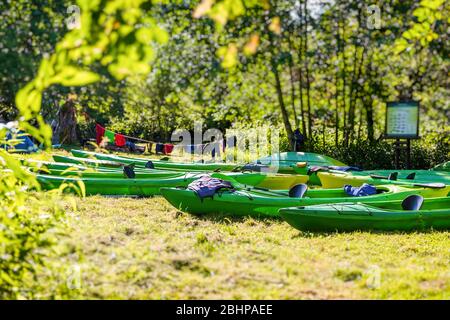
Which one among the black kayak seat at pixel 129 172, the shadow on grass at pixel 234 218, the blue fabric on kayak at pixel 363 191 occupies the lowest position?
the shadow on grass at pixel 234 218

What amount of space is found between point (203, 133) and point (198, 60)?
34.1ft

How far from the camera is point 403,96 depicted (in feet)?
43.2

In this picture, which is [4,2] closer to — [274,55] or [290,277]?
[274,55]

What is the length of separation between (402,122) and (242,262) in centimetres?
765

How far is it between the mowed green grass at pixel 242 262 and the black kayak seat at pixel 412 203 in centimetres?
59

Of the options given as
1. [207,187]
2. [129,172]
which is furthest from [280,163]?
[207,187]

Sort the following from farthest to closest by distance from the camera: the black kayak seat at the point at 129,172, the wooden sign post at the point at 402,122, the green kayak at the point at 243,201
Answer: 1. the wooden sign post at the point at 402,122
2. the black kayak seat at the point at 129,172
3. the green kayak at the point at 243,201

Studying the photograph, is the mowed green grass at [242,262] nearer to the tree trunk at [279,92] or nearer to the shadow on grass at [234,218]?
the shadow on grass at [234,218]

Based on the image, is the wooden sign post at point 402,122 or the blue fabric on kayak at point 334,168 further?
the wooden sign post at point 402,122

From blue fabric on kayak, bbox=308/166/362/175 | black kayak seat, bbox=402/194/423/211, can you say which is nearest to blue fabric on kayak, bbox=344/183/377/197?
black kayak seat, bbox=402/194/423/211

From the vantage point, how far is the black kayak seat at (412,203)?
6.98 metres

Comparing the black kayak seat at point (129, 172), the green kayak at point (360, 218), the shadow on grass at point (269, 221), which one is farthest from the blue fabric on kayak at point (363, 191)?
the black kayak seat at point (129, 172)

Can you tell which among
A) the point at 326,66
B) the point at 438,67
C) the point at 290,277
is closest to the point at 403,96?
the point at 438,67

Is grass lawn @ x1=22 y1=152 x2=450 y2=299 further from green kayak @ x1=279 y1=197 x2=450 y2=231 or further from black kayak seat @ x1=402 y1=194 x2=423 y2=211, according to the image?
black kayak seat @ x1=402 y1=194 x2=423 y2=211
